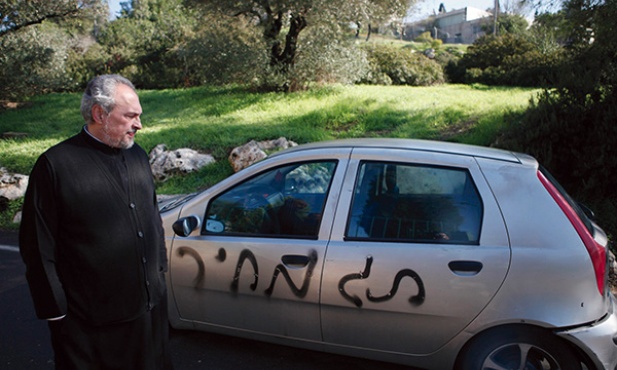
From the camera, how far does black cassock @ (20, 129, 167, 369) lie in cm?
212

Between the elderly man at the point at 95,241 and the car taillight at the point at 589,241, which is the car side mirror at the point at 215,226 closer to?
the elderly man at the point at 95,241

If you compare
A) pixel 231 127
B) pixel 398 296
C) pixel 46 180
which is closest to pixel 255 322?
pixel 398 296

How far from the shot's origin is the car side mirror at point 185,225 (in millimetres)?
3389

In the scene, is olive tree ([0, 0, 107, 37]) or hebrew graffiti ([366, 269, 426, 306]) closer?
hebrew graffiti ([366, 269, 426, 306])

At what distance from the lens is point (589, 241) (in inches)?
111

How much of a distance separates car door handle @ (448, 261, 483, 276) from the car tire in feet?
1.26

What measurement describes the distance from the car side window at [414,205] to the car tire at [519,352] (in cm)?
59

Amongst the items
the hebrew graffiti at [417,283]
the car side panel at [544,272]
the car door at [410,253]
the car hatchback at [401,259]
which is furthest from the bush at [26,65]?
the car side panel at [544,272]

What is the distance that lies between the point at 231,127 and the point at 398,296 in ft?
28.6

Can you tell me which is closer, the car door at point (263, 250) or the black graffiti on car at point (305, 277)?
the black graffiti on car at point (305, 277)

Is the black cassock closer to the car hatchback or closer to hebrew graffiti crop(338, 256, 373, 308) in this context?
the car hatchback

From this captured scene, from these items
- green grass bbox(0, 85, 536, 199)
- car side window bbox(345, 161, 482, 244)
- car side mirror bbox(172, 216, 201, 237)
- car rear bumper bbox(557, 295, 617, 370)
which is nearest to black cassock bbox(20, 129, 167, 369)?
car side mirror bbox(172, 216, 201, 237)

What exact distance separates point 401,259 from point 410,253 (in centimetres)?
7

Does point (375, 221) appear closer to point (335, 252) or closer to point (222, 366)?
point (335, 252)
